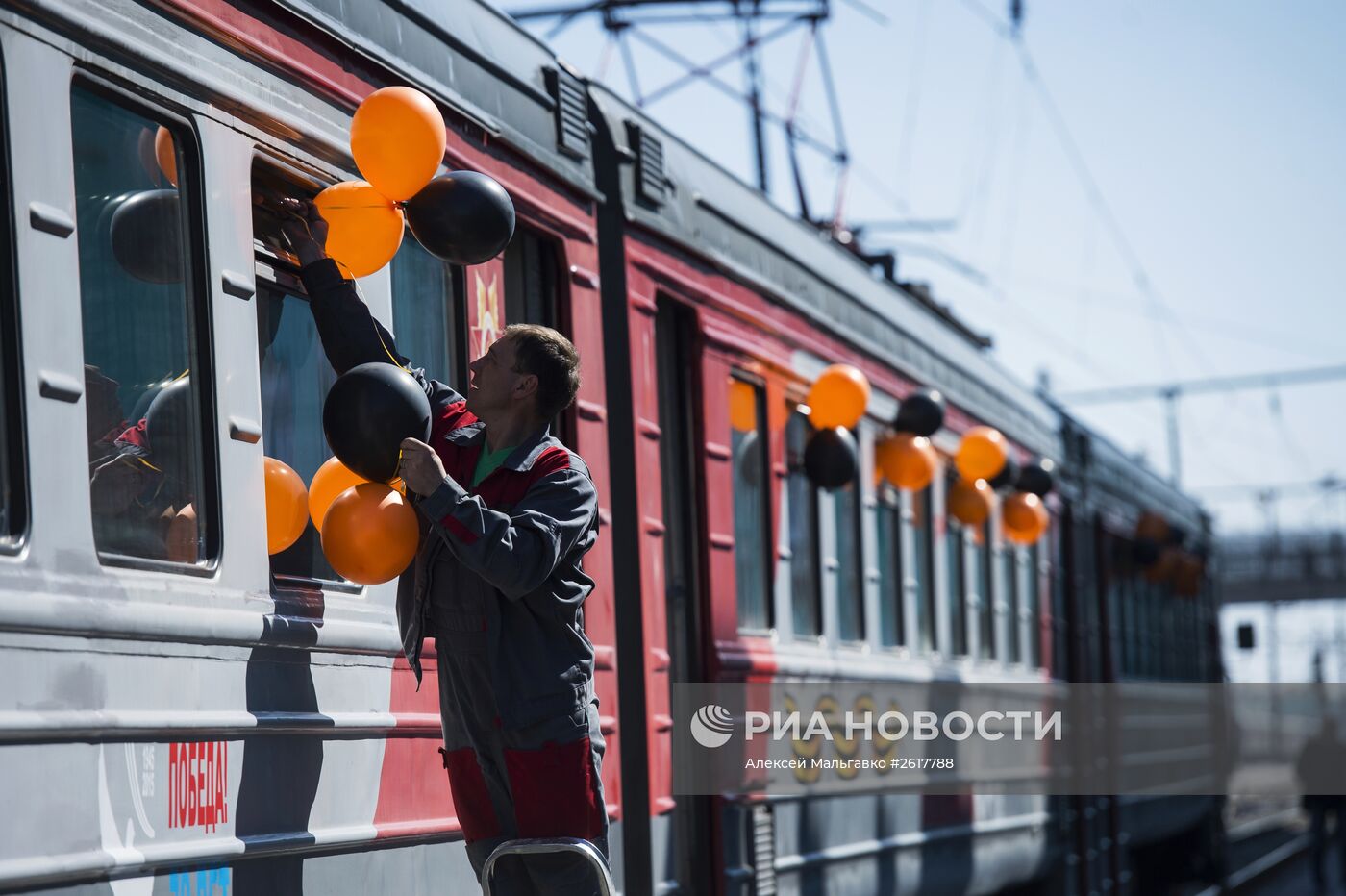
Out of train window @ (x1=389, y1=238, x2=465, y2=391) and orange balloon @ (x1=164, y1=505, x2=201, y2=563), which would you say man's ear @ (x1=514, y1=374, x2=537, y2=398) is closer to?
orange balloon @ (x1=164, y1=505, x2=201, y2=563)

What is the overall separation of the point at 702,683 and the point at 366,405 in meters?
2.84

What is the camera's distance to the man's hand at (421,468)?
3502mm

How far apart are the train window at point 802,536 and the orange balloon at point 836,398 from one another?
0.09 m

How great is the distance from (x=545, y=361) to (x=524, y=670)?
0.63 meters

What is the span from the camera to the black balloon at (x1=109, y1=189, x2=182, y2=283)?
3.47 metres

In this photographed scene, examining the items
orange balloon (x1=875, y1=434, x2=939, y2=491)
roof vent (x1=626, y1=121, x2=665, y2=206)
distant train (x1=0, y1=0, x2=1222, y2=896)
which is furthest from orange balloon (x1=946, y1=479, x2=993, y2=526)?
roof vent (x1=626, y1=121, x2=665, y2=206)

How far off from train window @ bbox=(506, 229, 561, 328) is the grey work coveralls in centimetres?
140

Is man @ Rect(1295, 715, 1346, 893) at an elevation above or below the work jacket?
below

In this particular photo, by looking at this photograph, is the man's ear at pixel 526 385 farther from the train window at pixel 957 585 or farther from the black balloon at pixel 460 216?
the train window at pixel 957 585

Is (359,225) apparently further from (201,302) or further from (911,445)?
(911,445)

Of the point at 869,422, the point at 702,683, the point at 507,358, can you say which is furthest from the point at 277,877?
→ the point at 869,422

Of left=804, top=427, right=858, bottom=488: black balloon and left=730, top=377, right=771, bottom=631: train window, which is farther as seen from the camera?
left=804, top=427, right=858, bottom=488: black balloon

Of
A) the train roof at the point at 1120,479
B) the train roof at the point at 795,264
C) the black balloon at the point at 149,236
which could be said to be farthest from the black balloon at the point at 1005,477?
the black balloon at the point at 149,236

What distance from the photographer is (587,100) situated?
5773mm
